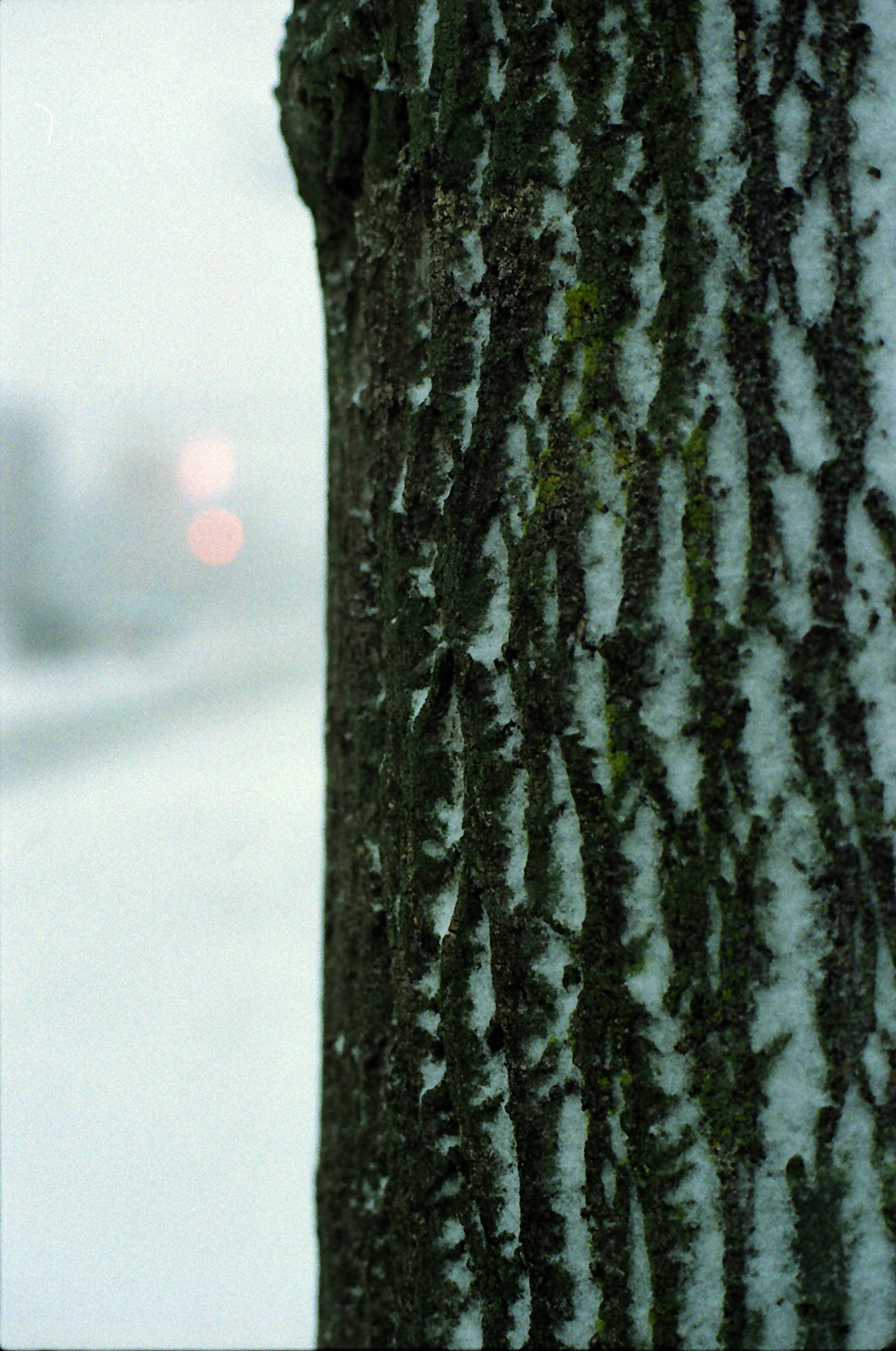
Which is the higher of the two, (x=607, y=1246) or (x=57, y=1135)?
(x=607, y=1246)

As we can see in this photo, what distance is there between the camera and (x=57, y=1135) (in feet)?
5.69

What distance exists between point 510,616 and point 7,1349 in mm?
1402

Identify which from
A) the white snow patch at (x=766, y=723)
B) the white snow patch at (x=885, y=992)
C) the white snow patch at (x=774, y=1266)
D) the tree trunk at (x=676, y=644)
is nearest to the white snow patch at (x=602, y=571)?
the tree trunk at (x=676, y=644)

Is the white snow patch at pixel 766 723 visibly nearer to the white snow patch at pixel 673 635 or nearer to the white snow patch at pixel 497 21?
the white snow patch at pixel 673 635

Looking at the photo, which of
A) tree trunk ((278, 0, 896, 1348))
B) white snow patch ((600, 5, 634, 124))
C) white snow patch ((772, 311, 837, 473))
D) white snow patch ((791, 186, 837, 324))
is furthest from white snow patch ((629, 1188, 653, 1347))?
white snow patch ((600, 5, 634, 124))

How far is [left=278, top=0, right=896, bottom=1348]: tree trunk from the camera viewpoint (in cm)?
70

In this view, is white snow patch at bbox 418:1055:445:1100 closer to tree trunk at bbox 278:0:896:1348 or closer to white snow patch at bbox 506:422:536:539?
tree trunk at bbox 278:0:896:1348

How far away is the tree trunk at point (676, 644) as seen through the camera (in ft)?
2.30

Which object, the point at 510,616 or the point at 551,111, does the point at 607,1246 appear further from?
the point at 551,111

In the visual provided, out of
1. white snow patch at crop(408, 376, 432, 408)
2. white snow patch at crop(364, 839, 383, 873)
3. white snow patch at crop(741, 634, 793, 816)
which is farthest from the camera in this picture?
white snow patch at crop(364, 839, 383, 873)

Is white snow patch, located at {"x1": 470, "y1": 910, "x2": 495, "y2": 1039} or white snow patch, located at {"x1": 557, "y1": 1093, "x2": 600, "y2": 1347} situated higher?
white snow patch, located at {"x1": 470, "y1": 910, "x2": 495, "y2": 1039}

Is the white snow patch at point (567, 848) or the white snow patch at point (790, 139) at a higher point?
the white snow patch at point (790, 139)

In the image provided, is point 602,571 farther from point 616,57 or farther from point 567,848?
point 616,57

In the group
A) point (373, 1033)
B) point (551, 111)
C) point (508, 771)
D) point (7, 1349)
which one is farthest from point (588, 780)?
point (7, 1349)
